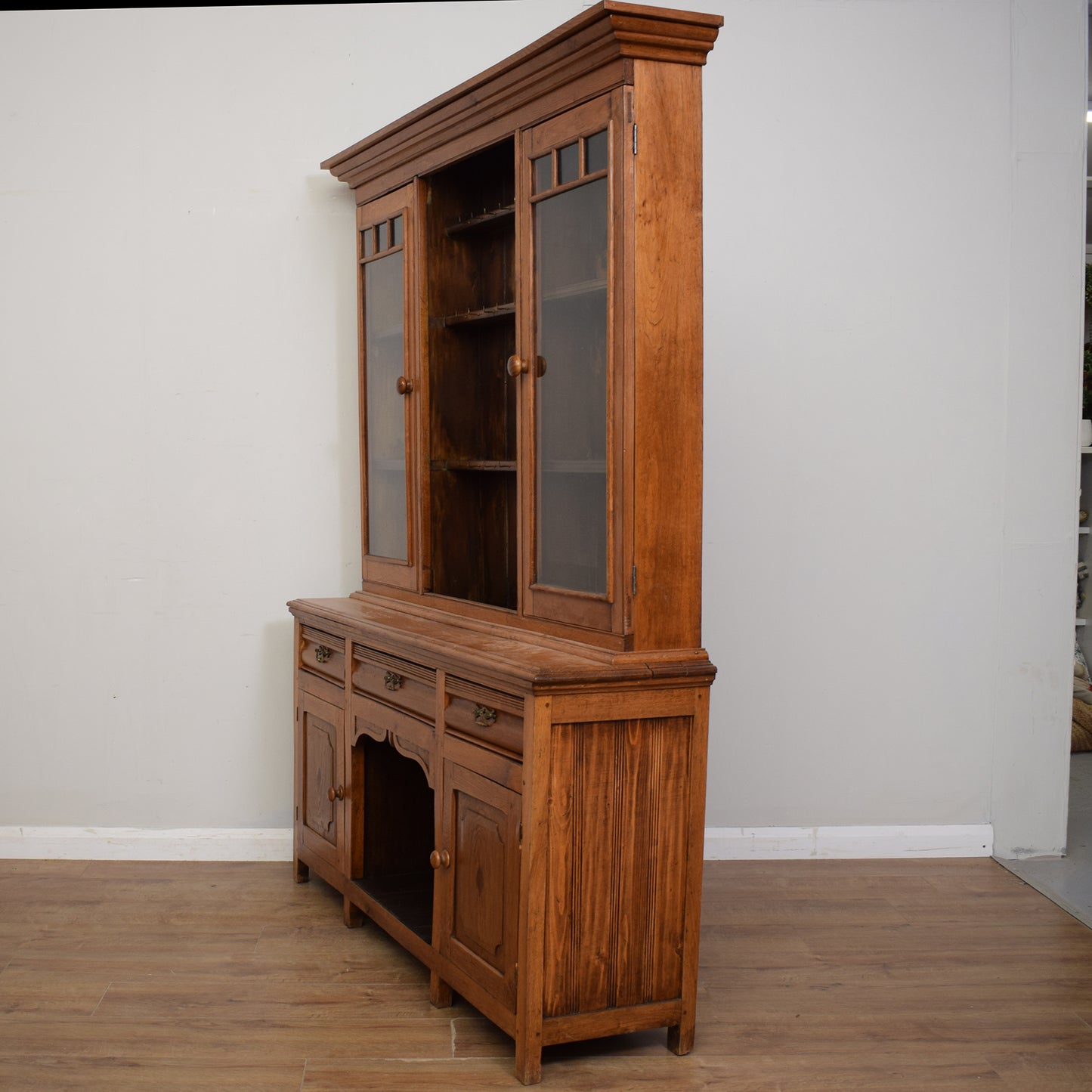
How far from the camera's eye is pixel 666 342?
2.54 m

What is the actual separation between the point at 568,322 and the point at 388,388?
107 centimetres

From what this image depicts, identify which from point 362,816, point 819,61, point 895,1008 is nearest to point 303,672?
point 362,816

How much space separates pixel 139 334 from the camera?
3.94 m

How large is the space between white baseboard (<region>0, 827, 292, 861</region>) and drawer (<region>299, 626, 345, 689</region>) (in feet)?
2.35

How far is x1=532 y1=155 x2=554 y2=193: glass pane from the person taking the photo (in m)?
2.76

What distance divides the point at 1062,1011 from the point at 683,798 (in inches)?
44.3

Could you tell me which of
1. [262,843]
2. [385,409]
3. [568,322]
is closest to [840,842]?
[262,843]

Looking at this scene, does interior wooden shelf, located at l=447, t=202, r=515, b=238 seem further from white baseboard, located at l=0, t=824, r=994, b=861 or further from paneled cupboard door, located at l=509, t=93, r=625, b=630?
white baseboard, located at l=0, t=824, r=994, b=861

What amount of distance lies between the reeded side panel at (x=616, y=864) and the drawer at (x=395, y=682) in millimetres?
550

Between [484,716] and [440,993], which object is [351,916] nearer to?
[440,993]

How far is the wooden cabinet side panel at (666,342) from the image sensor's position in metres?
2.51

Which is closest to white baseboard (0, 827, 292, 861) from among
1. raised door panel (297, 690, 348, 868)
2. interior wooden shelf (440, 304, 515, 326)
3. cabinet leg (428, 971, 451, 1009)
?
raised door panel (297, 690, 348, 868)

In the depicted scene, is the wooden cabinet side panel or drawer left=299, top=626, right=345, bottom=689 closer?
the wooden cabinet side panel

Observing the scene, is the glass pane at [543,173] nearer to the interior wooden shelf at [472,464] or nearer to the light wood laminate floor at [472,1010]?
the interior wooden shelf at [472,464]
